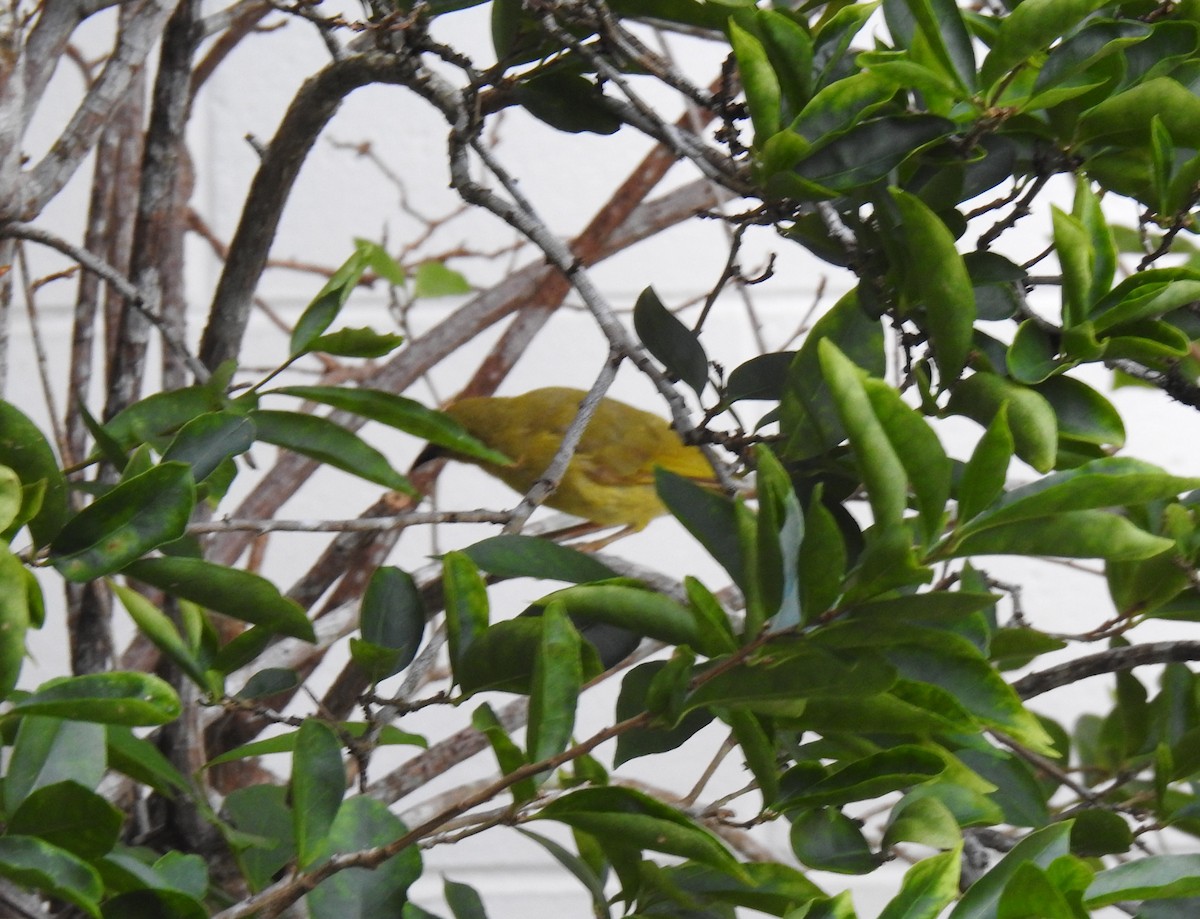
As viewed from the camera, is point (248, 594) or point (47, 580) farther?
point (47, 580)

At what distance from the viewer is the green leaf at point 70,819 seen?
0.35 meters

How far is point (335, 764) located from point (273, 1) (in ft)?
1.27

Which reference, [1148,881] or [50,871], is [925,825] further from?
[50,871]

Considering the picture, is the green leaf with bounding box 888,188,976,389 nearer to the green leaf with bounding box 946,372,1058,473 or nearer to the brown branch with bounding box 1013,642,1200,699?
the green leaf with bounding box 946,372,1058,473

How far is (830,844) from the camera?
417mm

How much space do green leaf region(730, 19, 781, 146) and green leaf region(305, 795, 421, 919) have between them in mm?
277

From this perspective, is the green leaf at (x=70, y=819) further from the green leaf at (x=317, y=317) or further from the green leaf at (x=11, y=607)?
the green leaf at (x=317, y=317)

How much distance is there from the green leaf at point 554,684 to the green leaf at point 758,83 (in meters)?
0.18

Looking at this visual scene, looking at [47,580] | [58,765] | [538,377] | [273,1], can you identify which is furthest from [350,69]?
[47,580]

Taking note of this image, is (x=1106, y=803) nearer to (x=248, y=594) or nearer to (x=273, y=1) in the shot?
(x=248, y=594)

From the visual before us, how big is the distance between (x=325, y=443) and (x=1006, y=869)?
1.14 feet

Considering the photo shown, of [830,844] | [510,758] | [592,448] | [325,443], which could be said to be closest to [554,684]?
[510,758]

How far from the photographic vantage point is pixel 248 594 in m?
0.44

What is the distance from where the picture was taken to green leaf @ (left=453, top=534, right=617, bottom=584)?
0.42 metres
